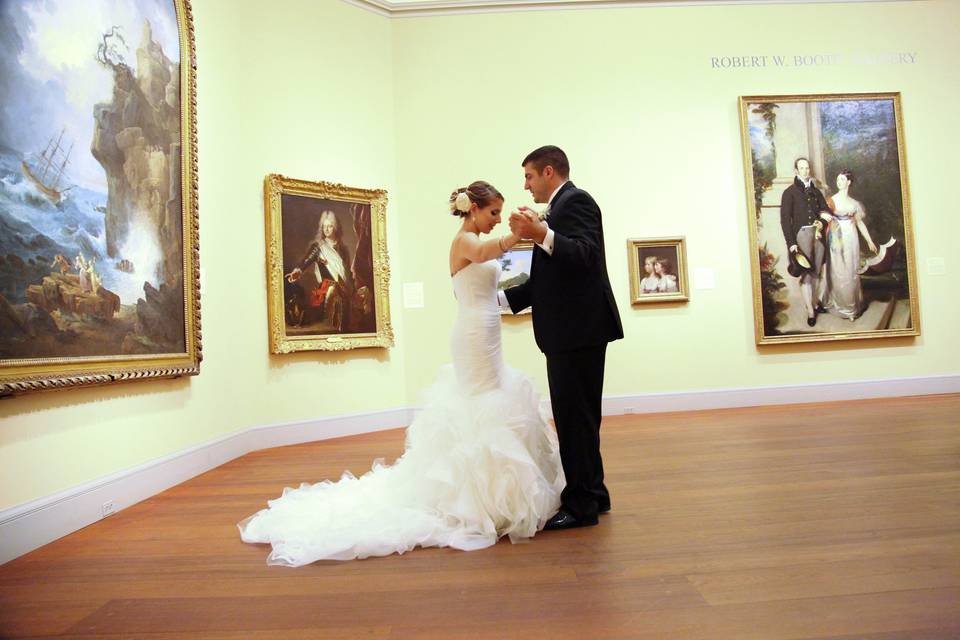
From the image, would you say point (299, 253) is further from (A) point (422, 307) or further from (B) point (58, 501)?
(B) point (58, 501)

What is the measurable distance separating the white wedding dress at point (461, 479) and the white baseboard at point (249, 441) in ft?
4.48

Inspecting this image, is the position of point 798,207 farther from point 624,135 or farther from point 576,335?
point 576,335

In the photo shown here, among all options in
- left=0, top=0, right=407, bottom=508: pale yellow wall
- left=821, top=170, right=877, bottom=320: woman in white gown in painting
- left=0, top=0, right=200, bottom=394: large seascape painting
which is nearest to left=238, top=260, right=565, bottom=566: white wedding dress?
left=0, top=0, right=407, bottom=508: pale yellow wall

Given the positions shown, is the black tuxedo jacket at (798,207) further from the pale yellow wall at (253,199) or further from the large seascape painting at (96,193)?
the large seascape painting at (96,193)

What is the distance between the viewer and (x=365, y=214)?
1027 cm

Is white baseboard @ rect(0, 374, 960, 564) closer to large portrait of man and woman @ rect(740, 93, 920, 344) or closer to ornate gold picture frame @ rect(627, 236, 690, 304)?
large portrait of man and woman @ rect(740, 93, 920, 344)

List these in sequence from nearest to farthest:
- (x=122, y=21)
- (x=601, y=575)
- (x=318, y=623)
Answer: (x=318, y=623) < (x=601, y=575) < (x=122, y=21)

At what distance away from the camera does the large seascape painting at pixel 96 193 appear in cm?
461

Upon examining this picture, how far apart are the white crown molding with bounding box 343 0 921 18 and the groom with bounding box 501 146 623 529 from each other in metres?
7.86

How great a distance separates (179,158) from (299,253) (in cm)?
265

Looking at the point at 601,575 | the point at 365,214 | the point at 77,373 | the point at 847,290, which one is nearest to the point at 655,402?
the point at 847,290

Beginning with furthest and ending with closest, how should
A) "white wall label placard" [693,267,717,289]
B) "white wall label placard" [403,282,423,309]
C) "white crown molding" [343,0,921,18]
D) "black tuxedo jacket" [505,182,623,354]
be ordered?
1. "white wall label placard" [693,267,717,289]
2. "white crown molding" [343,0,921,18]
3. "white wall label placard" [403,282,423,309]
4. "black tuxedo jacket" [505,182,623,354]

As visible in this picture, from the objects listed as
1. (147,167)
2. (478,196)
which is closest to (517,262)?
(147,167)

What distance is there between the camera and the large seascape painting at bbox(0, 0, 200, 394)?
15.1ft
